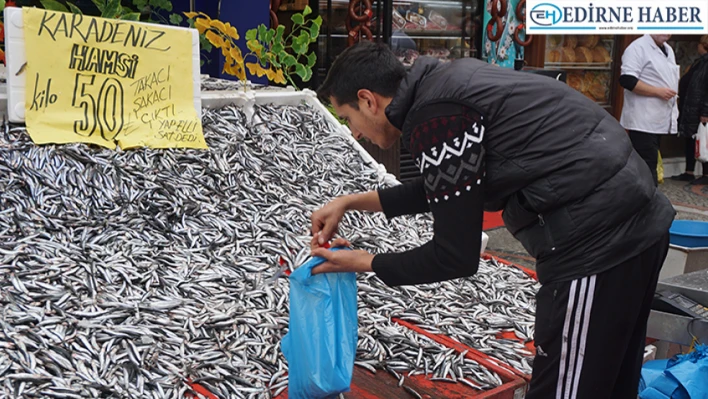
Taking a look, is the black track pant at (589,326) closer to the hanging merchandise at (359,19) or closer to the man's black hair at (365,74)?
the man's black hair at (365,74)

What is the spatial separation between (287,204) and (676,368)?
7.62ft

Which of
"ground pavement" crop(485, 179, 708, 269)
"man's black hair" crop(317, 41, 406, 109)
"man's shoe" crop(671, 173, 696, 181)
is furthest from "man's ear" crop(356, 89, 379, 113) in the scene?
"man's shoe" crop(671, 173, 696, 181)

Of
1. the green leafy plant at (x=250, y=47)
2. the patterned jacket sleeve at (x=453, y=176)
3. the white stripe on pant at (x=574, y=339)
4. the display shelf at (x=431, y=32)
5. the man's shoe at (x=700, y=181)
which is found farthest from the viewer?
the man's shoe at (x=700, y=181)

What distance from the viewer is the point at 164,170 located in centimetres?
406

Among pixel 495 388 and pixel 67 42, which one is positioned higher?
pixel 67 42

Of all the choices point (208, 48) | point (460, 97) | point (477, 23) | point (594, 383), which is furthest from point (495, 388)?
point (477, 23)

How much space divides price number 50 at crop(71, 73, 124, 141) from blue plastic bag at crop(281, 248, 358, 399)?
2.16 meters

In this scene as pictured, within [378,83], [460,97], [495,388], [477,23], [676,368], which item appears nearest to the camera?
[460,97]

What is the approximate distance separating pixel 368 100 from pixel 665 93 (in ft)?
20.8

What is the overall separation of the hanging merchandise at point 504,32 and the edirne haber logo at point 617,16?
5.34ft

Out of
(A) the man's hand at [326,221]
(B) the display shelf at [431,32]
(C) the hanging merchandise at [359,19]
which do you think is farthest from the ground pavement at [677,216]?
(A) the man's hand at [326,221]

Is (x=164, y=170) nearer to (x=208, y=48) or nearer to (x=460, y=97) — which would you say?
(x=460, y=97)

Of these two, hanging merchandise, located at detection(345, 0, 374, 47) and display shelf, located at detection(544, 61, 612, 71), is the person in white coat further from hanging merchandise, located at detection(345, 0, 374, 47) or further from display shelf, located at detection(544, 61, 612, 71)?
display shelf, located at detection(544, 61, 612, 71)

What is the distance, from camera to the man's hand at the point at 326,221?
2.54m
